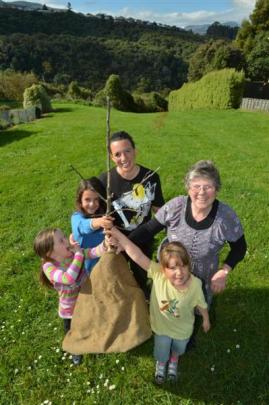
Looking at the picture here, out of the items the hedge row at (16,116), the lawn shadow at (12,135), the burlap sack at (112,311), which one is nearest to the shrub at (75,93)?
the hedge row at (16,116)

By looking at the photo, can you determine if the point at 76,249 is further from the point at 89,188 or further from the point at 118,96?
the point at 118,96

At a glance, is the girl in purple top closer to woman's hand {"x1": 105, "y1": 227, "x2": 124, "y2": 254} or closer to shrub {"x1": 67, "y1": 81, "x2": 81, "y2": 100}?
woman's hand {"x1": 105, "y1": 227, "x2": 124, "y2": 254}

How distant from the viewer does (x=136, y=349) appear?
17.4 feet

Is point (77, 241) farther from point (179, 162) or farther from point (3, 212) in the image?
point (179, 162)

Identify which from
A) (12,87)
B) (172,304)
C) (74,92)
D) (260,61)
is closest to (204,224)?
(172,304)

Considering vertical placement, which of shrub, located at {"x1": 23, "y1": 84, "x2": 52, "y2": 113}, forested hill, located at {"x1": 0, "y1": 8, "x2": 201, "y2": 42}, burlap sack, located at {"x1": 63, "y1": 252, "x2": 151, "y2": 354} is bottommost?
shrub, located at {"x1": 23, "y1": 84, "x2": 52, "y2": 113}

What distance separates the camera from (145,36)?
148875 mm

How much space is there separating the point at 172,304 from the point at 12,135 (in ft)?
65.6

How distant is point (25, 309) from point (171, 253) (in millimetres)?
3712

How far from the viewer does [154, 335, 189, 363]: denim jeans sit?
171 inches

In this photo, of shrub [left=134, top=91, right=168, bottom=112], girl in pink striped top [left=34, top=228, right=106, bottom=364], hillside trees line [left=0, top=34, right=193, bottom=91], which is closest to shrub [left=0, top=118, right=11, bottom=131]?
girl in pink striped top [left=34, top=228, right=106, bottom=364]

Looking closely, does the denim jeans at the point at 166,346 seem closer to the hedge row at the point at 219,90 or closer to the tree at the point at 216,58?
the hedge row at the point at 219,90

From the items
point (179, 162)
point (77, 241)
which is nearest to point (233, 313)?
point (77, 241)

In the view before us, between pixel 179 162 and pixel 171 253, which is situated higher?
pixel 171 253
